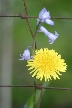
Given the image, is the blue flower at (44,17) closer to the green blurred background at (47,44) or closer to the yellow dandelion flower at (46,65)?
the yellow dandelion flower at (46,65)

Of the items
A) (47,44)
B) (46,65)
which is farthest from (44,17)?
(47,44)

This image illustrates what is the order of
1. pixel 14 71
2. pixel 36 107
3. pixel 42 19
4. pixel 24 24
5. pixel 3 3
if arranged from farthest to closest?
pixel 14 71
pixel 24 24
pixel 3 3
pixel 36 107
pixel 42 19

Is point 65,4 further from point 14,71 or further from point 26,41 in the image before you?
point 14,71

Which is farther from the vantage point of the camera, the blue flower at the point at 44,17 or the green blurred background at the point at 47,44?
the green blurred background at the point at 47,44

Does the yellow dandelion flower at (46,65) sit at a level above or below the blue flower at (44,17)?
below

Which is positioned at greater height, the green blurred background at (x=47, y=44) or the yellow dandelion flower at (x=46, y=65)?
the green blurred background at (x=47, y=44)

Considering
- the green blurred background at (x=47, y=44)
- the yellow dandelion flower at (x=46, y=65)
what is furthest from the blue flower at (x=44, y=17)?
the green blurred background at (x=47, y=44)

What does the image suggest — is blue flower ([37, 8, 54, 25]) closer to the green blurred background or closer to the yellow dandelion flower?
the yellow dandelion flower

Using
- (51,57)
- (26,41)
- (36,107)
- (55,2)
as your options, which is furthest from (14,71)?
(51,57)
